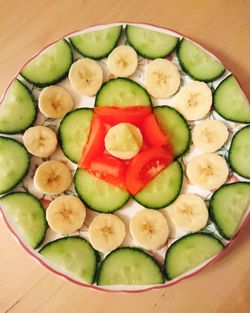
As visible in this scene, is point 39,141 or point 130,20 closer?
point 39,141

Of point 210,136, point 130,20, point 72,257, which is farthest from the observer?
point 130,20

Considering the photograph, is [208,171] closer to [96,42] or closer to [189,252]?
[189,252]

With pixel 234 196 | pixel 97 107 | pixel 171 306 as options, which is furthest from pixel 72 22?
pixel 171 306

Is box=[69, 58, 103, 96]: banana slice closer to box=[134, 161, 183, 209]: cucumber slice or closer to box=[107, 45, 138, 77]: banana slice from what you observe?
box=[107, 45, 138, 77]: banana slice

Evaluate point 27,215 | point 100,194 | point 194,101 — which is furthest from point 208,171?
point 27,215

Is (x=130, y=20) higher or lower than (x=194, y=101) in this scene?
higher

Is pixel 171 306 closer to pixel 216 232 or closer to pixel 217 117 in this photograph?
pixel 216 232

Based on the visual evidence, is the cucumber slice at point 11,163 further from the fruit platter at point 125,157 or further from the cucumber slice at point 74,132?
the cucumber slice at point 74,132
